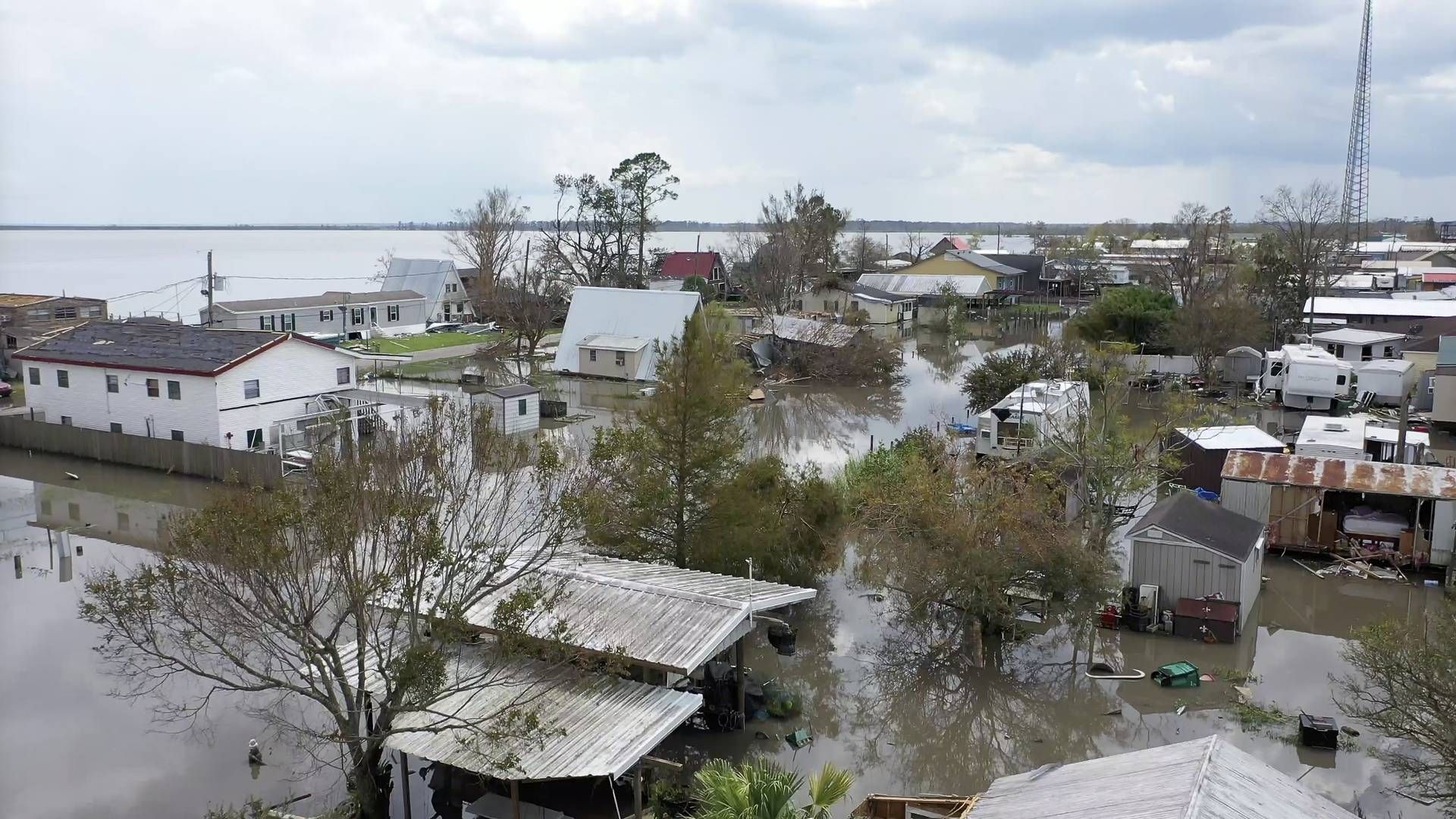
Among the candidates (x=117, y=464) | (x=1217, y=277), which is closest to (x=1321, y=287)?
(x=1217, y=277)

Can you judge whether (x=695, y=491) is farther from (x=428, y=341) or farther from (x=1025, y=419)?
(x=428, y=341)

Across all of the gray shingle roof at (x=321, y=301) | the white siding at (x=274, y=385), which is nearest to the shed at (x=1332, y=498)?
the white siding at (x=274, y=385)

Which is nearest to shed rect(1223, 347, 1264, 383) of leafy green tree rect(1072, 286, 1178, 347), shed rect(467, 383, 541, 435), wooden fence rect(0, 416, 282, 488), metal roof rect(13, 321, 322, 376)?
leafy green tree rect(1072, 286, 1178, 347)

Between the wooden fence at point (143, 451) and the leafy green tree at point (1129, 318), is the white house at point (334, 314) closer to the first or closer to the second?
the wooden fence at point (143, 451)

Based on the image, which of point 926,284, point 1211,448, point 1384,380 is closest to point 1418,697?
point 1211,448

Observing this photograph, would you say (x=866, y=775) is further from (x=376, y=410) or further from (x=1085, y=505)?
(x=376, y=410)

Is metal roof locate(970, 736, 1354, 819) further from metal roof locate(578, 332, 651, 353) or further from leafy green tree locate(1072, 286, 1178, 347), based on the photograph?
leafy green tree locate(1072, 286, 1178, 347)
